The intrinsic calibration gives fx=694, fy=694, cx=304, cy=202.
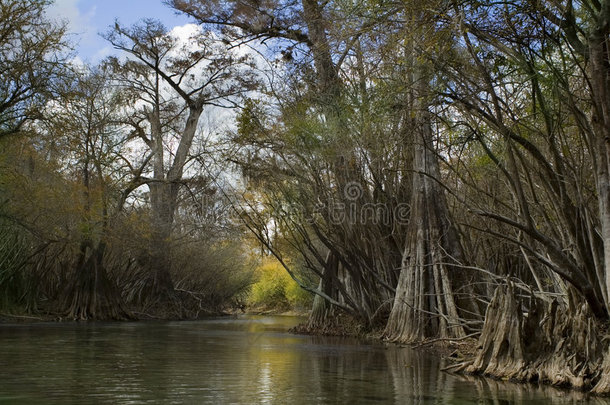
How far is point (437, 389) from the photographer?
612cm

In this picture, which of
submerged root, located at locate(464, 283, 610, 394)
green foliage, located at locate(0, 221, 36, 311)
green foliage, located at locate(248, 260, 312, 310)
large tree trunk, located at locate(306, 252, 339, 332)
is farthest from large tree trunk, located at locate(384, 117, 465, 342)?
green foliage, located at locate(248, 260, 312, 310)

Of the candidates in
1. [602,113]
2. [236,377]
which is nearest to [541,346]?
[602,113]

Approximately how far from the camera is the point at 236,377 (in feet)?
22.4

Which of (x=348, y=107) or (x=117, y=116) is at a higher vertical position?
(x=117, y=116)

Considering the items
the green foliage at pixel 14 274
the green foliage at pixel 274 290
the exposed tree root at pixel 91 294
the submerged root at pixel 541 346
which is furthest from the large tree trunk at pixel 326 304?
the green foliage at pixel 274 290

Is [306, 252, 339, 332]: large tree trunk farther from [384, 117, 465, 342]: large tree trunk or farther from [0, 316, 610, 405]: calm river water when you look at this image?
[0, 316, 610, 405]: calm river water

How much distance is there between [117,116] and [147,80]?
265 cm

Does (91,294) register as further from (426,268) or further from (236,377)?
(236,377)

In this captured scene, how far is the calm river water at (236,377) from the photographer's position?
17.6 feet

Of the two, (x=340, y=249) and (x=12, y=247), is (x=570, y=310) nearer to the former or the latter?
(x=340, y=249)

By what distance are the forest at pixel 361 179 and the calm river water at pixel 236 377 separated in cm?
84

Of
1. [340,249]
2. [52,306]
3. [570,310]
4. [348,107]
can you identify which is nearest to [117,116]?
[52,306]

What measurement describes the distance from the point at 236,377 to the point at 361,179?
7.08 metres

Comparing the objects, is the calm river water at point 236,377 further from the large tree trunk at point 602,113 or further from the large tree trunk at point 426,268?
the large tree trunk at point 602,113
